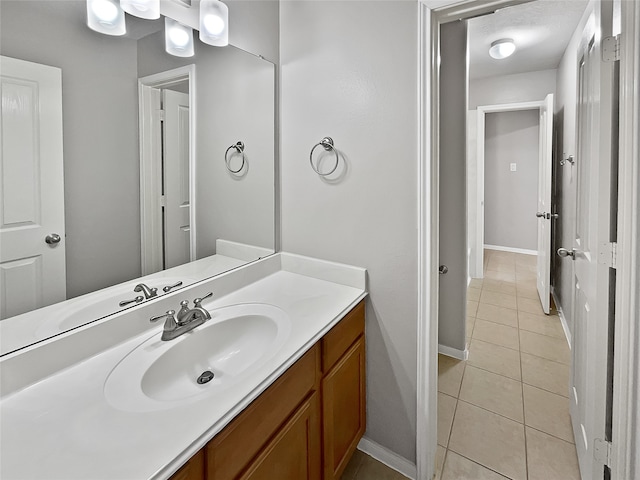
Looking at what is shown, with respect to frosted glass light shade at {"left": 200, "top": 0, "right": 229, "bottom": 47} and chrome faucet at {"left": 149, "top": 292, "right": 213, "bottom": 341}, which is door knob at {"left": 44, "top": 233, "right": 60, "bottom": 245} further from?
frosted glass light shade at {"left": 200, "top": 0, "right": 229, "bottom": 47}

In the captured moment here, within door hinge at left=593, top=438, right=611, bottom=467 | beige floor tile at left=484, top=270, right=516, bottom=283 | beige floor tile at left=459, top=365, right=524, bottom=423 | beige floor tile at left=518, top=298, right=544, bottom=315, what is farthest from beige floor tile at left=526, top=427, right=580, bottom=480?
beige floor tile at left=484, top=270, right=516, bottom=283

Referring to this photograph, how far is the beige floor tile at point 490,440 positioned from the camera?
1598mm

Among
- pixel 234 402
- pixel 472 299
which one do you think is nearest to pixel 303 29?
pixel 234 402

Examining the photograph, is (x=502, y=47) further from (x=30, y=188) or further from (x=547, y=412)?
(x=30, y=188)

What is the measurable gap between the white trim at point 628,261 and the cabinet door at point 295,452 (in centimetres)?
102

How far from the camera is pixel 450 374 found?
233cm

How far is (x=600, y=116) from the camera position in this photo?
119cm

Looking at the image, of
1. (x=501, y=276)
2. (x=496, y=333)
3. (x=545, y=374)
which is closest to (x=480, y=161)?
(x=501, y=276)

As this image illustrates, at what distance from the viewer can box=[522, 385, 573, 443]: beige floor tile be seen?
5.89ft

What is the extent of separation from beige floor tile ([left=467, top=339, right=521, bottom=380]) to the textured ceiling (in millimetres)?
2495

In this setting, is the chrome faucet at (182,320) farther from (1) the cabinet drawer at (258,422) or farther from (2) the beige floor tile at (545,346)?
(2) the beige floor tile at (545,346)

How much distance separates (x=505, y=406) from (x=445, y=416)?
374mm

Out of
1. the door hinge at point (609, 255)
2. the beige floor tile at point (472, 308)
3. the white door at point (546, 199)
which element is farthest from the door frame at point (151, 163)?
the white door at point (546, 199)

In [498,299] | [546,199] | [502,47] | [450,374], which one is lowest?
[450,374]
